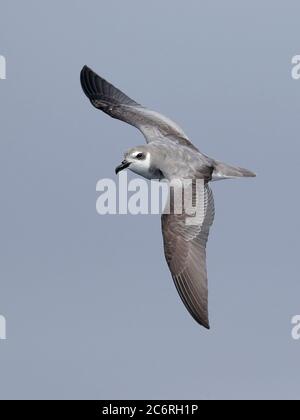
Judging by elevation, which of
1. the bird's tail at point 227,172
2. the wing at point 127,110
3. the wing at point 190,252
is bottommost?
the wing at point 190,252

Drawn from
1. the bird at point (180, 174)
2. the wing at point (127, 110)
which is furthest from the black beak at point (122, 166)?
the wing at point (127, 110)

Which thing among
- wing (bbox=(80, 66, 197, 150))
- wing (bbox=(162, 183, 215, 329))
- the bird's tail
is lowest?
wing (bbox=(162, 183, 215, 329))

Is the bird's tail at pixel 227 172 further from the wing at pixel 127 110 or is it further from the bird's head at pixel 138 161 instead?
the bird's head at pixel 138 161

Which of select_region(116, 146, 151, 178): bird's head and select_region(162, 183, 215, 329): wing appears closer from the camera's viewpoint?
select_region(162, 183, 215, 329): wing

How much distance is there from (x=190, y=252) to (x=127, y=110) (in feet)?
18.8

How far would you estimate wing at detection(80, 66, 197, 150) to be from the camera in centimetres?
2370

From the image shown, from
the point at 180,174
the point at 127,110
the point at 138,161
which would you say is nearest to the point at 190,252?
the point at 180,174

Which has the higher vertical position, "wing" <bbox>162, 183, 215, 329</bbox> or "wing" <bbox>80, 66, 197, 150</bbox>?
Answer: "wing" <bbox>80, 66, 197, 150</bbox>

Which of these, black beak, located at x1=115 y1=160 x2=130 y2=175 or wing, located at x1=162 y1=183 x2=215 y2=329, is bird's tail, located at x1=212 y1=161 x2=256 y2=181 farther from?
black beak, located at x1=115 y1=160 x2=130 y2=175

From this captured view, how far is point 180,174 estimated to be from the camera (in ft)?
70.0

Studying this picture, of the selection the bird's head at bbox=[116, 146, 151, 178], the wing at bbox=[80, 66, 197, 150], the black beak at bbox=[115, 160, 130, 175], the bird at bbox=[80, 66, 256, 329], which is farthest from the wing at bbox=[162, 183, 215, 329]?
the wing at bbox=[80, 66, 197, 150]

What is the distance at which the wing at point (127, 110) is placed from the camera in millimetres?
23703

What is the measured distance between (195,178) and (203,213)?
0.88 meters

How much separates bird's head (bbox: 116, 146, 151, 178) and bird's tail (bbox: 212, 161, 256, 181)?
4.83 ft
